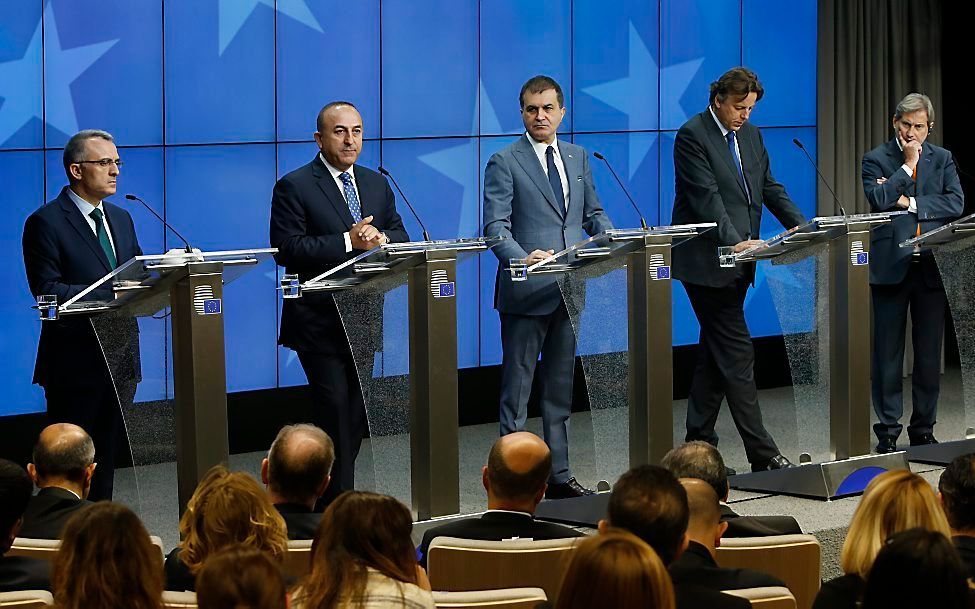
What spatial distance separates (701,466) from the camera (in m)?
3.64

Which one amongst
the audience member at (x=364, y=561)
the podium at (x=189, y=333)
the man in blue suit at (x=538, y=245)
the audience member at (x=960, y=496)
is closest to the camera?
the audience member at (x=364, y=561)

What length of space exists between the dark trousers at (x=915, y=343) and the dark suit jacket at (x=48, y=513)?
4.10 meters

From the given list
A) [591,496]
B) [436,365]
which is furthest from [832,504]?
[436,365]

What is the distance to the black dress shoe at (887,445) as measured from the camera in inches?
256

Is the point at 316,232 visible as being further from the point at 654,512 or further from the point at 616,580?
the point at 616,580

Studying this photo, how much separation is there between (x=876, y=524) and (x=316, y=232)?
2.94 m

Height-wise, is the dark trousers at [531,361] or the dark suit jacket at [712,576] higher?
the dark trousers at [531,361]

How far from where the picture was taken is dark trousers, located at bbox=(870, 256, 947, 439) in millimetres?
6621

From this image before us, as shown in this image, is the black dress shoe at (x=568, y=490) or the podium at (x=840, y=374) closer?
the black dress shoe at (x=568, y=490)

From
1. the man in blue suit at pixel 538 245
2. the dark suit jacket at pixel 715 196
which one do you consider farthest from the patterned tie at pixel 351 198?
the dark suit jacket at pixel 715 196

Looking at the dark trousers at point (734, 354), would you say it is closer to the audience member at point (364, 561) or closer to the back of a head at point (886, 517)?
the back of a head at point (886, 517)

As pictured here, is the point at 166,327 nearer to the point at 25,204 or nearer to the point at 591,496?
the point at 591,496

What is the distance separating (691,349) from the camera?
8859mm

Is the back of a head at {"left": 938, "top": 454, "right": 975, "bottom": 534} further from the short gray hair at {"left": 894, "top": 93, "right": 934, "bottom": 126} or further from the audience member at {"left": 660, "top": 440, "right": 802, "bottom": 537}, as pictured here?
the short gray hair at {"left": 894, "top": 93, "right": 934, "bottom": 126}
